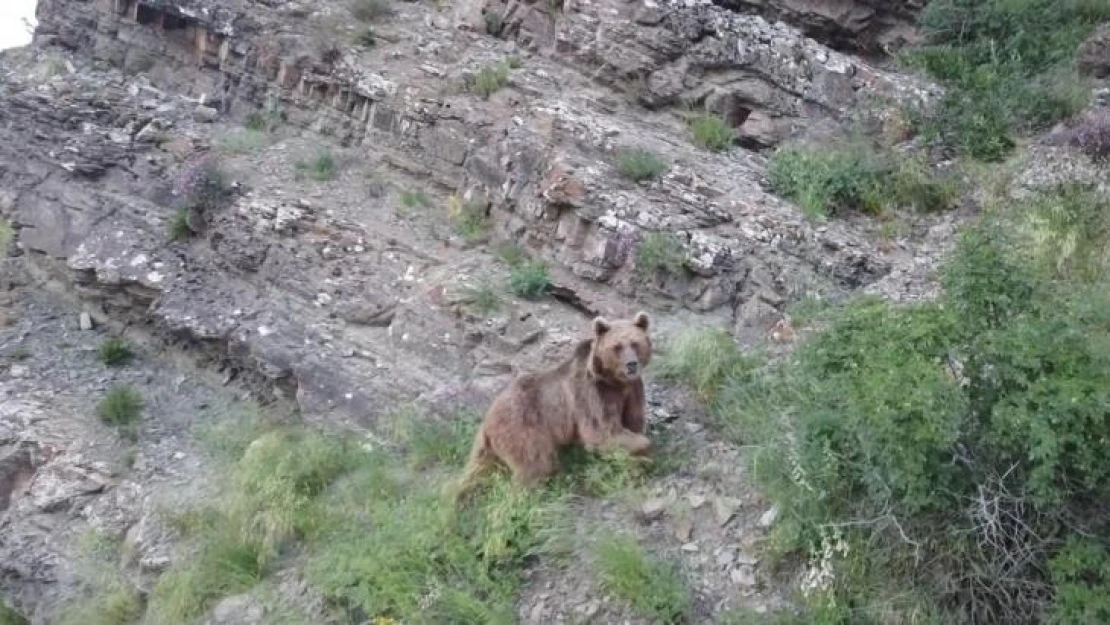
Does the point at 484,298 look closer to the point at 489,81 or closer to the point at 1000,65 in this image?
the point at 489,81

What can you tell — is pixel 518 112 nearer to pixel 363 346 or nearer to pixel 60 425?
pixel 363 346

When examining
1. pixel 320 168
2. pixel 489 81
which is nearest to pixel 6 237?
pixel 320 168

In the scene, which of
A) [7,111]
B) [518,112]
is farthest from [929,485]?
[7,111]

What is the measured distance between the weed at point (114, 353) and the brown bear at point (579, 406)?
20.9 feet

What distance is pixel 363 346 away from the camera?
11031 mm

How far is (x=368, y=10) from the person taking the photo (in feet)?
47.5

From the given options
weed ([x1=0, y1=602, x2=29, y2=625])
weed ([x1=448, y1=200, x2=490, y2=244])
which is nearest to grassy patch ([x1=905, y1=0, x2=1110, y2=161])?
weed ([x1=448, y1=200, x2=490, y2=244])

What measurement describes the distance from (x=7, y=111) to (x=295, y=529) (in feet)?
28.5

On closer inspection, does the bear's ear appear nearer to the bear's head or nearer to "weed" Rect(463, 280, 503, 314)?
the bear's head

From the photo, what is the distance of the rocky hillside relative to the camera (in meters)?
7.82

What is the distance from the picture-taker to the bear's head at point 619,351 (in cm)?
730

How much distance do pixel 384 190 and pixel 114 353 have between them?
153 inches

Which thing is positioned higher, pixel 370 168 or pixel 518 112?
pixel 518 112

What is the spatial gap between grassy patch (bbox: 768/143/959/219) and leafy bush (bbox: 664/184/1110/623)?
493 centimetres
